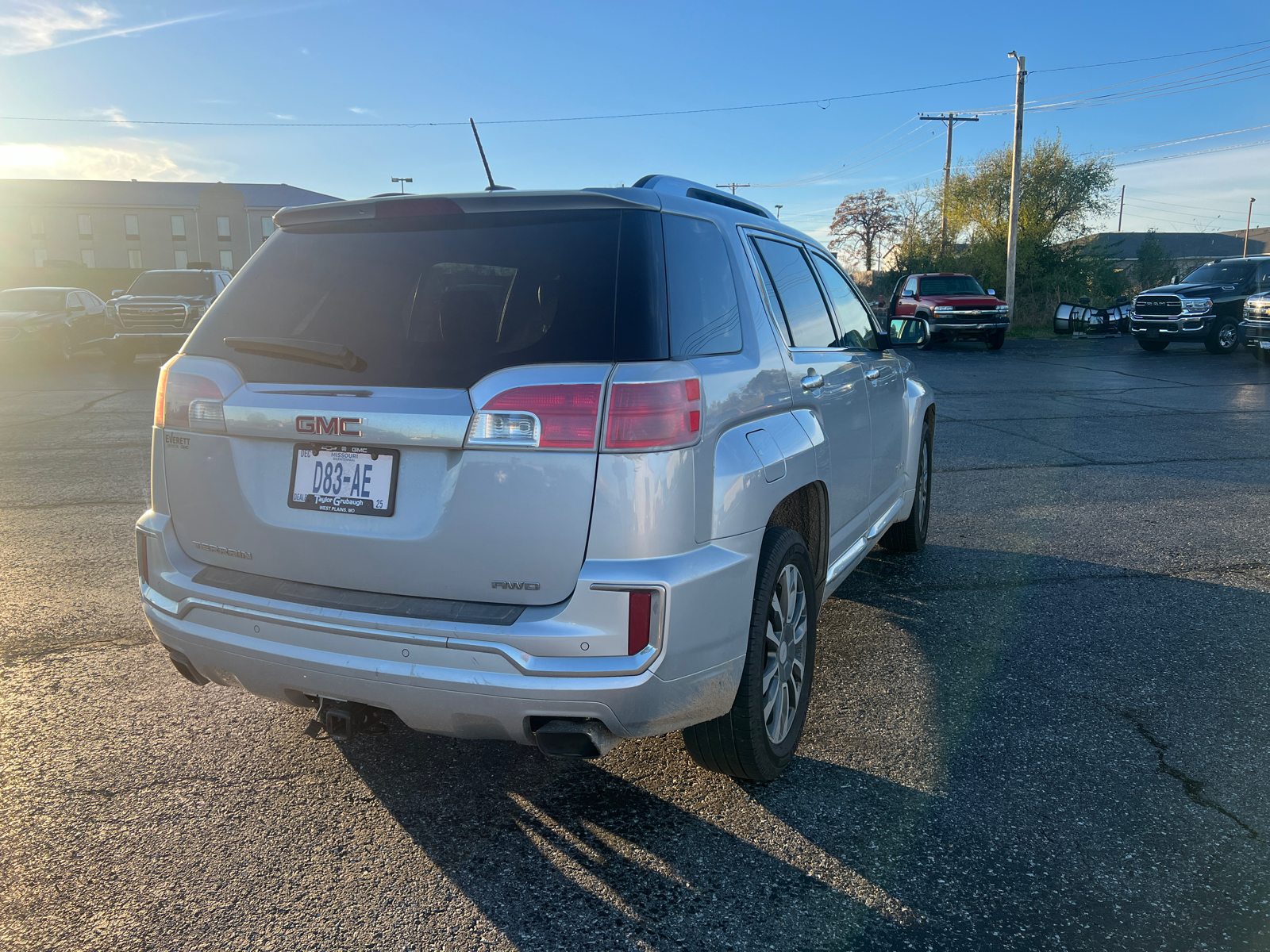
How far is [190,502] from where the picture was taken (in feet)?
9.68

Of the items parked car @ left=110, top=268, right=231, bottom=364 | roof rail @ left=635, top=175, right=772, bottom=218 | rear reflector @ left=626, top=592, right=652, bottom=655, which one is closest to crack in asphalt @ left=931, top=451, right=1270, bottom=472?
roof rail @ left=635, top=175, right=772, bottom=218

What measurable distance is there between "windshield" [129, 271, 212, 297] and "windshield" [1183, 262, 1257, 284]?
2347 centimetres

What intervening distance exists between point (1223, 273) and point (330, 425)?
87.3 ft

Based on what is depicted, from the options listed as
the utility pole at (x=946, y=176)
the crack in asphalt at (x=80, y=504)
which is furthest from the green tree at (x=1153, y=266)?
the crack in asphalt at (x=80, y=504)

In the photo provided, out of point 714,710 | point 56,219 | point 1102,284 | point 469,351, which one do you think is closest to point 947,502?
point 714,710

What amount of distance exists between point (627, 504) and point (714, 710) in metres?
0.71

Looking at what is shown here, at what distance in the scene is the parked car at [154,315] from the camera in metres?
19.5

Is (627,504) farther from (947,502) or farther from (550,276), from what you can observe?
(947,502)

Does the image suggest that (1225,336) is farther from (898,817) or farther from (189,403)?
(189,403)

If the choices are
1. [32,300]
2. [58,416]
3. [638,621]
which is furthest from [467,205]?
[32,300]

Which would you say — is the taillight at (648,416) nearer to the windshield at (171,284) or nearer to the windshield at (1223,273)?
the windshield at (171,284)

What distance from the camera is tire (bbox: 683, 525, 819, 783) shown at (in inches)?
115

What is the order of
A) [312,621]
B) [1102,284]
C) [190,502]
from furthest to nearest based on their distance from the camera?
[1102,284] < [190,502] < [312,621]

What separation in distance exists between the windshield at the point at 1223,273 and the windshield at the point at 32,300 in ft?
88.5
